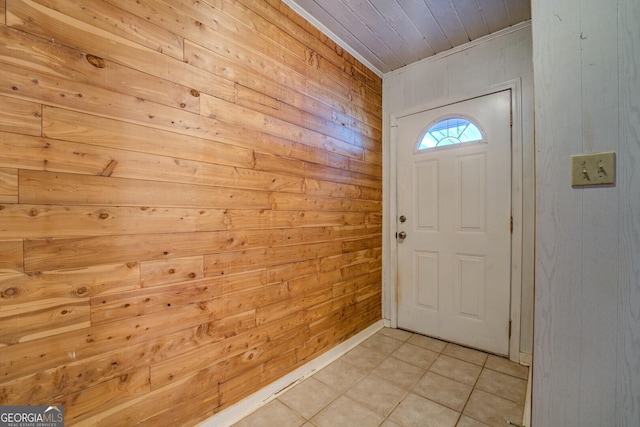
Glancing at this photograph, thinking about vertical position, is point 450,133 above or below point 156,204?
above

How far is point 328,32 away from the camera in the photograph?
6.95ft

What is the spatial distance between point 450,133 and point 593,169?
1.62 m

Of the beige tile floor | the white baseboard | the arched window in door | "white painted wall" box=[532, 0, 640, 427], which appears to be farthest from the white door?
"white painted wall" box=[532, 0, 640, 427]

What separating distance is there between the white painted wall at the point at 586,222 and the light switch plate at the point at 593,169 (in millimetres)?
23

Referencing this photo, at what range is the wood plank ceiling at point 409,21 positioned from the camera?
186 cm

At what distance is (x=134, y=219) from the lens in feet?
3.74

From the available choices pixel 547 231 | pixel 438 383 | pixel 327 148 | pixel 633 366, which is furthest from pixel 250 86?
pixel 438 383

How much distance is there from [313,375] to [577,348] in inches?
61.4

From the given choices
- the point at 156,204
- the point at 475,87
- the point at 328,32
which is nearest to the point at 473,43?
the point at 475,87

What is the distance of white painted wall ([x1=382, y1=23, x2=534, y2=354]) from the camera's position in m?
2.06

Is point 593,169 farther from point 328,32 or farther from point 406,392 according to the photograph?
point 328,32

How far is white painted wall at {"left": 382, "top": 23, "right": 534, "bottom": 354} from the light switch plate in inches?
50.5

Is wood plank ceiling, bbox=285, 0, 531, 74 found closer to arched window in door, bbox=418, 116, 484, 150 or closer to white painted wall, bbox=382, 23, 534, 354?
white painted wall, bbox=382, 23, 534, 354

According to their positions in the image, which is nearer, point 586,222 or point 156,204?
point 586,222
